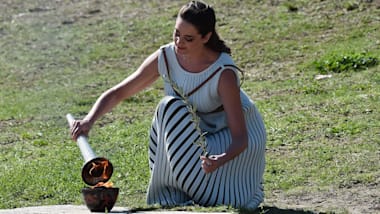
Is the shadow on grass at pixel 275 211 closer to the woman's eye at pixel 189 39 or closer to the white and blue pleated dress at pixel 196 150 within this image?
the white and blue pleated dress at pixel 196 150

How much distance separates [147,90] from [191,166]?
4.93 metres

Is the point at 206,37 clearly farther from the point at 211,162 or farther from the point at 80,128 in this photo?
the point at 80,128

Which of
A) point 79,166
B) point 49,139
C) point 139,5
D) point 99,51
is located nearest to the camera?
point 79,166

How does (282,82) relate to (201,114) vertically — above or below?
below

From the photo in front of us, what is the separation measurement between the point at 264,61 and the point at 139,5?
3244 mm

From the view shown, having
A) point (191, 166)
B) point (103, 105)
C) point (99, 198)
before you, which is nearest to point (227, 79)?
point (191, 166)

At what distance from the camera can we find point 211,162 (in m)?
5.73

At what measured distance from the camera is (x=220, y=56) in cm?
613

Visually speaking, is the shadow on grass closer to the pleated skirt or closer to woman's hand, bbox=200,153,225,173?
the pleated skirt

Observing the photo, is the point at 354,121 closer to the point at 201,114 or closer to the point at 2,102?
the point at 201,114

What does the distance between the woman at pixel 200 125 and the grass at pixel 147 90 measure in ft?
1.02

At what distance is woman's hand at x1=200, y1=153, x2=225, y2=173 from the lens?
572 cm

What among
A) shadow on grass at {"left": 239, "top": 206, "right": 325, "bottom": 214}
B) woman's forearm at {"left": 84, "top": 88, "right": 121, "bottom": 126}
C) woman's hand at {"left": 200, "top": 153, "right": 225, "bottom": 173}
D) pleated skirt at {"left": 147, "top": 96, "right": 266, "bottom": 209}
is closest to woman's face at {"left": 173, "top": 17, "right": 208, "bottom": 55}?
pleated skirt at {"left": 147, "top": 96, "right": 266, "bottom": 209}

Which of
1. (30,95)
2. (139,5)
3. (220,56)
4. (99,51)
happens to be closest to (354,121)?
(220,56)
